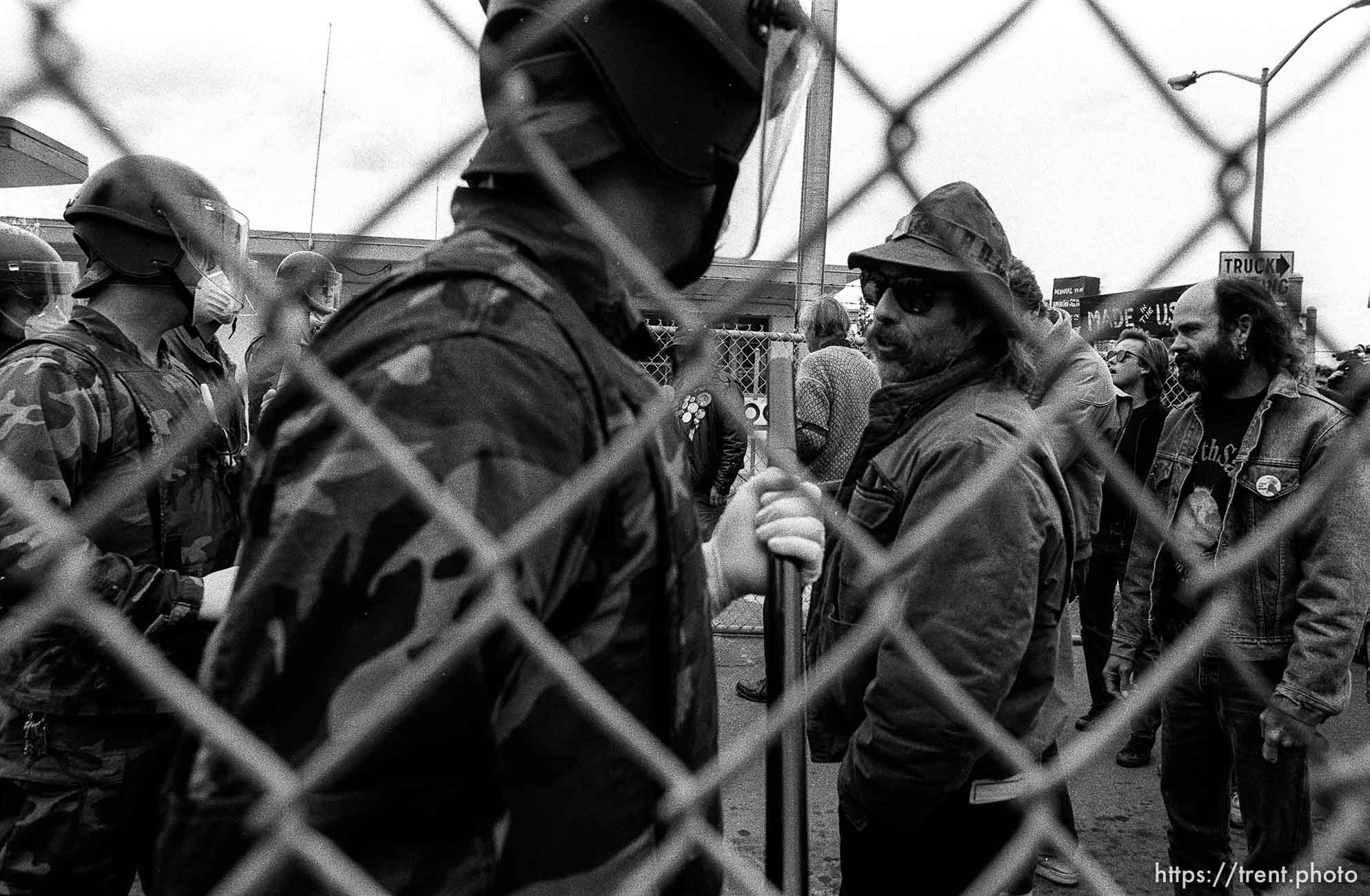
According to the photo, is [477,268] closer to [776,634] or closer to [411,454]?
[411,454]

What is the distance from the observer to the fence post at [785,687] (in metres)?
1.37

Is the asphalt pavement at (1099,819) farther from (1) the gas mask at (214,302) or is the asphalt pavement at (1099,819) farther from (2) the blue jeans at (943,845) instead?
(1) the gas mask at (214,302)

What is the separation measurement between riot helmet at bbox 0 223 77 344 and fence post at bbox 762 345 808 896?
262 cm

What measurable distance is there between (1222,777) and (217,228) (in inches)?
152

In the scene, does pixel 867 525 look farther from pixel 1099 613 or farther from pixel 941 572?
pixel 1099 613

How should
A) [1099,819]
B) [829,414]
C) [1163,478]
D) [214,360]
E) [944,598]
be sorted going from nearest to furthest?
[944,598], [214,360], [1163,478], [1099,819], [829,414]

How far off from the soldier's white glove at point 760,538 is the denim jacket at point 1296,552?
2077 millimetres

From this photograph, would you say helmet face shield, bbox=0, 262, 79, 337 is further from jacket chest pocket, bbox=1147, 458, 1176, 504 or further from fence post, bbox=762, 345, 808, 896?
jacket chest pocket, bbox=1147, 458, 1176, 504

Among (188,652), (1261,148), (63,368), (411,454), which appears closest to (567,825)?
(411,454)

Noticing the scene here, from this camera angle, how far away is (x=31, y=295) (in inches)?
131

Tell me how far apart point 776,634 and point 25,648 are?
1.93 m

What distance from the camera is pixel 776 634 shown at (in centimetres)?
161

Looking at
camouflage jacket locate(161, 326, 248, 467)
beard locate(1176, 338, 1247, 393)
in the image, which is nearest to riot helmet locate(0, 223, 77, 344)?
camouflage jacket locate(161, 326, 248, 467)

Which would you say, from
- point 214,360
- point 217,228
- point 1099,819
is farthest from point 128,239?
point 1099,819
